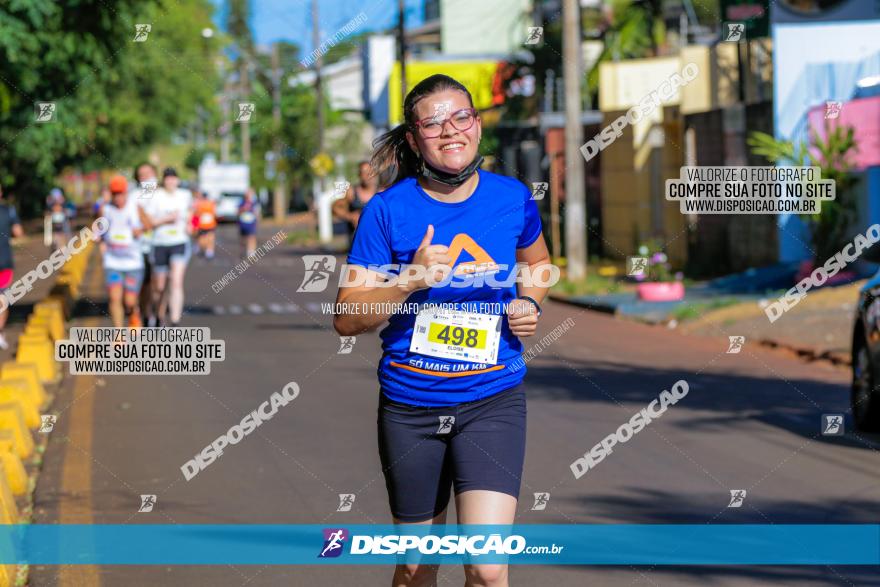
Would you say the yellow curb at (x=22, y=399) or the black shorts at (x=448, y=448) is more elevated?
the black shorts at (x=448, y=448)

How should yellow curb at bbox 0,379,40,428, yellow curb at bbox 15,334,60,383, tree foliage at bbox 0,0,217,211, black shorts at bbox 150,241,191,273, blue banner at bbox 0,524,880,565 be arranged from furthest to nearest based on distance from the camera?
1. tree foliage at bbox 0,0,217,211
2. black shorts at bbox 150,241,191,273
3. yellow curb at bbox 15,334,60,383
4. yellow curb at bbox 0,379,40,428
5. blue banner at bbox 0,524,880,565

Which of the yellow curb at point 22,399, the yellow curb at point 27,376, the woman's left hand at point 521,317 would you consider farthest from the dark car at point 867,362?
the yellow curb at point 27,376

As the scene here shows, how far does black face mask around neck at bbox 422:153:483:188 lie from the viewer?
4738mm

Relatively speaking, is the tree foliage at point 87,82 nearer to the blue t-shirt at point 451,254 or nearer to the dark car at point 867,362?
the dark car at point 867,362

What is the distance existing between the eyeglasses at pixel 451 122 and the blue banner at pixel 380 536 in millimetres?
2386

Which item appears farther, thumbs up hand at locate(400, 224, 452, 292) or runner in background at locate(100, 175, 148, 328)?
runner in background at locate(100, 175, 148, 328)

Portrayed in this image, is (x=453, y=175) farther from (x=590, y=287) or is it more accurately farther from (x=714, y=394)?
(x=590, y=287)

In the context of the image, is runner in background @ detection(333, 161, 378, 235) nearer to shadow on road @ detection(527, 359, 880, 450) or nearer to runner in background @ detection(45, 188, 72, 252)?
shadow on road @ detection(527, 359, 880, 450)

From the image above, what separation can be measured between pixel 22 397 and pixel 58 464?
5.74 ft

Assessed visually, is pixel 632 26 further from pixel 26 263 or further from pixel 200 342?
pixel 200 342

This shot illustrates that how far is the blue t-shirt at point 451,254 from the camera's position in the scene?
4750mm

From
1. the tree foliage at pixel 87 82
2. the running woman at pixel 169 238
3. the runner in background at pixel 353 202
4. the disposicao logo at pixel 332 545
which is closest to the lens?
the disposicao logo at pixel 332 545

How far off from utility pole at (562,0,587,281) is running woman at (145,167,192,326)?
888 cm

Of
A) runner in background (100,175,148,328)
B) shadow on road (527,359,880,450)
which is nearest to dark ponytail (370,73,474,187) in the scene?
shadow on road (527,359,880,450)
